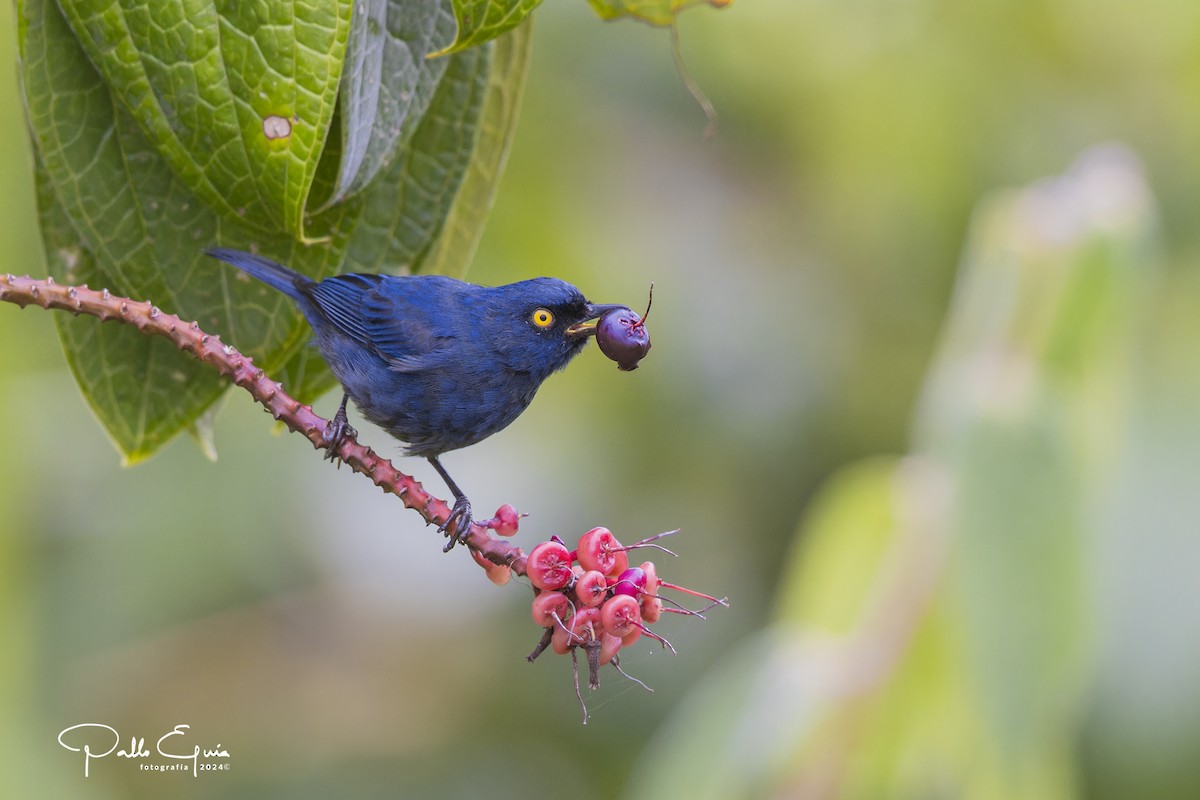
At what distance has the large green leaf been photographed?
122cm

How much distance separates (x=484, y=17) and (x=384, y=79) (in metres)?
0.17

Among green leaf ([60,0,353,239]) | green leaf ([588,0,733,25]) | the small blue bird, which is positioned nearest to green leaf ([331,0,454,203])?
green leaf ([60,0,353,239])

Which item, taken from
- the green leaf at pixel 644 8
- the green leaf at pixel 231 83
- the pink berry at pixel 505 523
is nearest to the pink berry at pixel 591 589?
the pink berry at pixel 505 523

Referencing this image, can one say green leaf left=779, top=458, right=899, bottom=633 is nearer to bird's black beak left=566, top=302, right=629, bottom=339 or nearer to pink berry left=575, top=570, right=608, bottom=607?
bird's black beak left=566, top=302, right=629, bottom=339

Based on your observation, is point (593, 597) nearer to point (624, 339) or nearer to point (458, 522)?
point (624, 339)

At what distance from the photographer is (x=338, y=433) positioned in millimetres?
1531

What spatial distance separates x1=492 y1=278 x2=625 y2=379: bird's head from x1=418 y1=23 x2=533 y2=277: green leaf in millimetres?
362

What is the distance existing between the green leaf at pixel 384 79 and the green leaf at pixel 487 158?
0.45 feet

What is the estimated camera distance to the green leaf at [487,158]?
4.53 feet

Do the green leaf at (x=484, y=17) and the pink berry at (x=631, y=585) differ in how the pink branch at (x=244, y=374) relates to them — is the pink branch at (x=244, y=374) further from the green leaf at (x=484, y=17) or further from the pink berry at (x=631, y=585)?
the green leaf at (x=484, y=17)

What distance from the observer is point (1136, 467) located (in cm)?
403

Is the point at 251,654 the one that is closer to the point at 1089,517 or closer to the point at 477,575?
the point at 477,575

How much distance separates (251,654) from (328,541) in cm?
46

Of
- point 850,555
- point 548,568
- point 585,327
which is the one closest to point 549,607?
point 548,568
